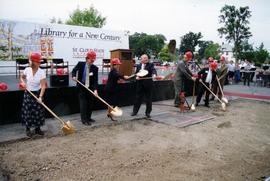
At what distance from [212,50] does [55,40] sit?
10079cm

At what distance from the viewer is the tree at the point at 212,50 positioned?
352 feet

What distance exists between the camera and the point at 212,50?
109 meters

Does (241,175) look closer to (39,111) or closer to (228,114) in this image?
(39,111)

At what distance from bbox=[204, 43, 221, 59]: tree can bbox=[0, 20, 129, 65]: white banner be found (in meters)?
93.0

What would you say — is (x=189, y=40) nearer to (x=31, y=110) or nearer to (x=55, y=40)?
(x=55, y=40)

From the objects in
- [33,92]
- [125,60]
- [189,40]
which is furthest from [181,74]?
[189,40]

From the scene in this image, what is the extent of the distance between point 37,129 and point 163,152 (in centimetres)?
287

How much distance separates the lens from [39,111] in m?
5.82

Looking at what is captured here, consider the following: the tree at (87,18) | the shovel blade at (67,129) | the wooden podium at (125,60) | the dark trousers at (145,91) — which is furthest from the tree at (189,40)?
the shovel blade at (67,129)

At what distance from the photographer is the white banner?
48.5 feet

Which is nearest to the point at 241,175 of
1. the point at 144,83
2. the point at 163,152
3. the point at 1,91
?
the point at 163,152

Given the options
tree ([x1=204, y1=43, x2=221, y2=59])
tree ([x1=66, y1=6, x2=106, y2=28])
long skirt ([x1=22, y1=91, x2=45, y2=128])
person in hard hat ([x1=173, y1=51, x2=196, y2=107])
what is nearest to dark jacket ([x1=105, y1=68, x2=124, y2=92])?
long skirt ([x1=22, y1=91, x2=45, y2=128])

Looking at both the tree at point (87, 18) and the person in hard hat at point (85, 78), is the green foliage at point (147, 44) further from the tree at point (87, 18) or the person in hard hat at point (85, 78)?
the person in hard hat at point (85, 78)

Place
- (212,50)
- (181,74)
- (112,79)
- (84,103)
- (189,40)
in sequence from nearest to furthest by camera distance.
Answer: (84,103) → (112,79) → (181,74) → (189,40) → (212,50)
